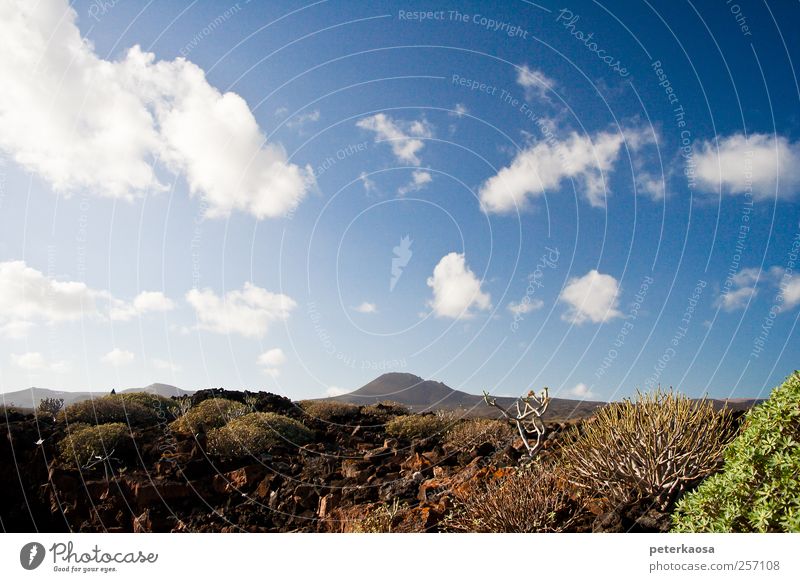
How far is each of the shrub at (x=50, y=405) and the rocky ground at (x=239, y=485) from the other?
294 cm

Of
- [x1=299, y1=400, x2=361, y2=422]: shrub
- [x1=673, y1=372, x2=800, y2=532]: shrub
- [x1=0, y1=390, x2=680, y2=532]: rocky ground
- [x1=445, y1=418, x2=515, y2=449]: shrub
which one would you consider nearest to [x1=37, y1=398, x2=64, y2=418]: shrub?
[x1=0, y1=390, x2=680, y2=532]: rocky ground

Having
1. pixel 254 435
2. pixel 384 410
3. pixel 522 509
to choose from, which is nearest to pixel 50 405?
pixel 254 435

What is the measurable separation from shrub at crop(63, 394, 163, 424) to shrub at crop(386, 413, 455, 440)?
7098mm

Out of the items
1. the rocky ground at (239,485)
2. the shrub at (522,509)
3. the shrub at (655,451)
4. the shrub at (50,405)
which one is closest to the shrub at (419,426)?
the rocky ground at (239,485)

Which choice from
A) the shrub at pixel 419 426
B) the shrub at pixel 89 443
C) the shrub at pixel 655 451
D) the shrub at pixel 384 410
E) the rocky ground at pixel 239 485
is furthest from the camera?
the shrub at pixel 384 410

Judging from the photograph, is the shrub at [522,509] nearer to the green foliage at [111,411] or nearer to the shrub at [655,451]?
the shrub at [655,451]

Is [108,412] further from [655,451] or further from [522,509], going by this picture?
[655,451]

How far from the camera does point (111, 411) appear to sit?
50.0 feet

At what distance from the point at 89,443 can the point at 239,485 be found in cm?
423

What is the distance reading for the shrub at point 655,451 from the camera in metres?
6.23

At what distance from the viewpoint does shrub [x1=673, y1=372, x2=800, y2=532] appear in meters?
4.17
